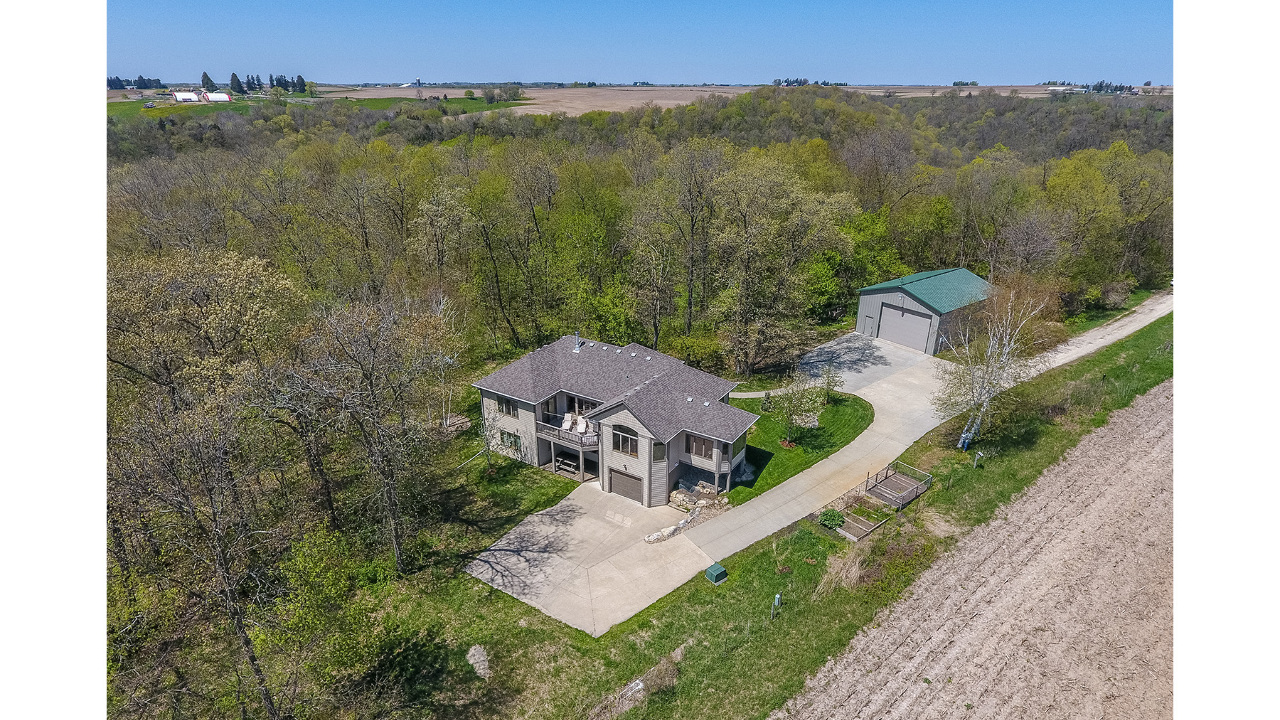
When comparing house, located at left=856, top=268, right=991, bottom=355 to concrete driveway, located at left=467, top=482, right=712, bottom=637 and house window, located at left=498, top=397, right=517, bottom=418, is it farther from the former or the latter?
house window, located at left=498, top=397, right=517, bottom=418

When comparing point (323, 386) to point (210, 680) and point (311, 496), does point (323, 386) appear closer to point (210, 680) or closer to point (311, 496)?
point (311, 496)

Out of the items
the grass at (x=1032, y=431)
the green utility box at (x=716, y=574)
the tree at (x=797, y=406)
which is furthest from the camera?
the tree at (x=797, y=406)

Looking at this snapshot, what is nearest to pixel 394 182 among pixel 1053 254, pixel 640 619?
pixel 640 619

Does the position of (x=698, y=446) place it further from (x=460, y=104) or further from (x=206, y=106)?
(x=206, y=106)

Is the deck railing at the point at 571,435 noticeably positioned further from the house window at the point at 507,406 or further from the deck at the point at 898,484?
the deck at the point at 898,484

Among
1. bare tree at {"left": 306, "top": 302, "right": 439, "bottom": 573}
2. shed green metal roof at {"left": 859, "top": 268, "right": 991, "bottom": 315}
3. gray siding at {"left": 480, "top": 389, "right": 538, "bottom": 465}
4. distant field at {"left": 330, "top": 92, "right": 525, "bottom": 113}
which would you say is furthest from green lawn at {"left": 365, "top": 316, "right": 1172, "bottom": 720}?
distant field at {"left": 330, "top": 92, "right": 525, "bottom": 113}

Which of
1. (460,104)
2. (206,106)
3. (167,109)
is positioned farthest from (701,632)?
(206,106)

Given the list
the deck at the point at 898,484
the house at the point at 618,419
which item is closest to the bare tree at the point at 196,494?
the house at the point at 618,419
